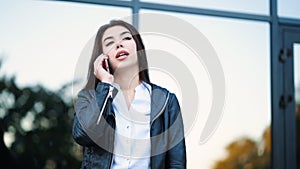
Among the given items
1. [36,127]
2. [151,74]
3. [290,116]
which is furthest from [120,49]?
[290,116]

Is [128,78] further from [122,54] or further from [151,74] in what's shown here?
[151,74]

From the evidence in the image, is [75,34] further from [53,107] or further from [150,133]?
[150,133]

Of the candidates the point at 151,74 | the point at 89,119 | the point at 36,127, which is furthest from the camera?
the point at 151,74

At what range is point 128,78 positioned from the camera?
8.09 ft

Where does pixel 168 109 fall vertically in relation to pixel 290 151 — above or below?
above

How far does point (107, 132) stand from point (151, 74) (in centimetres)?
113

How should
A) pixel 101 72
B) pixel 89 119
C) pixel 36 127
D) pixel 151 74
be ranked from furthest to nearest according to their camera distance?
pixel 151 74
pixel 36 127
pixel 101 72
pixel 89 119

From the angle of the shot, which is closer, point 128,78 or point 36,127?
point 128,78

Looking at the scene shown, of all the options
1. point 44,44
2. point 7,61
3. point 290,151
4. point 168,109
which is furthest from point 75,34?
point 290,151

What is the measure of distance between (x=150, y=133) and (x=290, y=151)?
1.70 metres

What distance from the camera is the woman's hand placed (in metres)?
2.38

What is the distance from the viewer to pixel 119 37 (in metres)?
2.51

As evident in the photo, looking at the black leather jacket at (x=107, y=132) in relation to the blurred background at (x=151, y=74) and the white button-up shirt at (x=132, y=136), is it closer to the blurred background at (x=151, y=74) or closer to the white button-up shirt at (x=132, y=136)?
the white button-up shirt at (x=132, y=136)

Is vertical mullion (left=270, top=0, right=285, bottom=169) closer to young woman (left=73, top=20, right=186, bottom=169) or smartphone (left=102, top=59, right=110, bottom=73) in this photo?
young woman (left=73, top=20, right=186, bottom=169)
